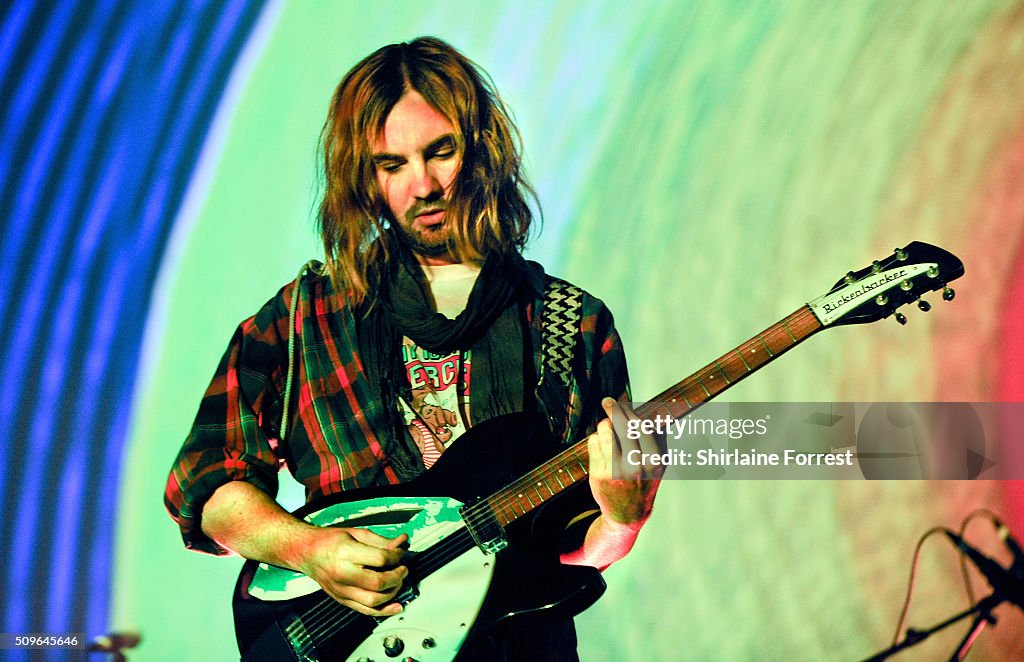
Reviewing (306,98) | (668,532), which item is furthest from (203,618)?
(306,98)

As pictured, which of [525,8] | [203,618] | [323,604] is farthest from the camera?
[525,8]

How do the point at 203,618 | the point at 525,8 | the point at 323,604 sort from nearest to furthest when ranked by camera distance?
the point at 323,604
the point at 203,618
the point at 525,8

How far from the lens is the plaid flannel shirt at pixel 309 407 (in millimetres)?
1904

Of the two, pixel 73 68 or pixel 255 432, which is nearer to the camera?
pixel 255 432

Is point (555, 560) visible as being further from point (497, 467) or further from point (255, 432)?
point (255, 432)

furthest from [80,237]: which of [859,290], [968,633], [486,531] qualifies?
[968,633]

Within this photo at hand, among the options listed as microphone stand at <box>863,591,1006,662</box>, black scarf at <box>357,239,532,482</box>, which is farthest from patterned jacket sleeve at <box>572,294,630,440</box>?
microphone stand at <box>863,591,1006,662</box>

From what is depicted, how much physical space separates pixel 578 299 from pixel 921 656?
0.90 meters

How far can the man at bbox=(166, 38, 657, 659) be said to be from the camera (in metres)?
1.88

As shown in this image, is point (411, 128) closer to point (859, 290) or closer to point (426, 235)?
point (426, 235)

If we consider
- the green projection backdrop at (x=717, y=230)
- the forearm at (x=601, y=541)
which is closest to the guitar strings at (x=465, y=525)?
the forearm at (x=601, y=541)

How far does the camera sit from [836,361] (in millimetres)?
2021

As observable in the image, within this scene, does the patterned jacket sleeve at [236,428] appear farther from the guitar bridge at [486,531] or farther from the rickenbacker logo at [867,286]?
the rickenbacker logo at [867,286]

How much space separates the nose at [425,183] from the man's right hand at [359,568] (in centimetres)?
60
